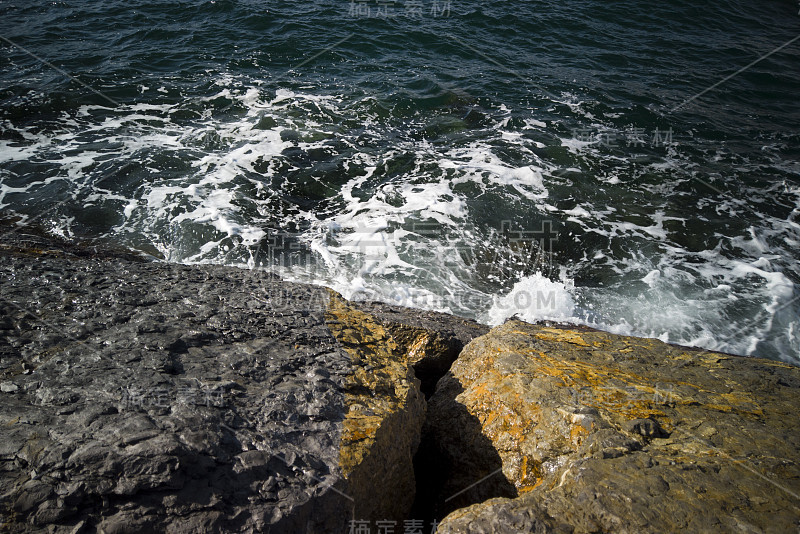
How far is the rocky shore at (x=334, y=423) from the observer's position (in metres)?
2.02

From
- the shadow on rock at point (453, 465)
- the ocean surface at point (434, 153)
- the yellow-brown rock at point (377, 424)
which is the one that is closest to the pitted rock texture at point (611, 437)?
the shadow on rock at point (453, 465)

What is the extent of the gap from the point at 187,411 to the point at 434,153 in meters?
7.68

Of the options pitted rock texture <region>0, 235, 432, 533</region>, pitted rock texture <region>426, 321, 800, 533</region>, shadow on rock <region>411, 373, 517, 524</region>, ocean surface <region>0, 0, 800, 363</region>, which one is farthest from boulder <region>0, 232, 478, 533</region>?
ocean surface <region>0, 0, 800, 363</region>

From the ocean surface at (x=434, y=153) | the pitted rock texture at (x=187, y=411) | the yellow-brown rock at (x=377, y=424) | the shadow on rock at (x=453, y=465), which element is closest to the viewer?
the pitted rock texture at (x=187, y=411)

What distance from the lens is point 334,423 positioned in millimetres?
2525

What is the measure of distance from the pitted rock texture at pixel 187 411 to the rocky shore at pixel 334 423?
0.03 feet

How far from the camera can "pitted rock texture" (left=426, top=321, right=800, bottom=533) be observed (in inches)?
86.5

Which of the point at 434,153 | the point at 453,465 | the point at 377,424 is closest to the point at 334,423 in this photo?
the point at 377,424

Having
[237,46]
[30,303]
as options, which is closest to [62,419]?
[30,303]

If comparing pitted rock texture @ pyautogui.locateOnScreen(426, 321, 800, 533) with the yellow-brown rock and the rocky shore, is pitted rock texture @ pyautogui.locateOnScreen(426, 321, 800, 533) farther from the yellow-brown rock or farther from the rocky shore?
the yellow-brown rock

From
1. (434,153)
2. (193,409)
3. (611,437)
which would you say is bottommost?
(434,153)

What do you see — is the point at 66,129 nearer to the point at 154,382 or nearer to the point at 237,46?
the point at 237,46

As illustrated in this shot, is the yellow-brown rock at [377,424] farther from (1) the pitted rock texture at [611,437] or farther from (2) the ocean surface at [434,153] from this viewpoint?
(2) the ocean surface at [434,153]

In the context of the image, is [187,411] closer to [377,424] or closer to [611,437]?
[377,424]
